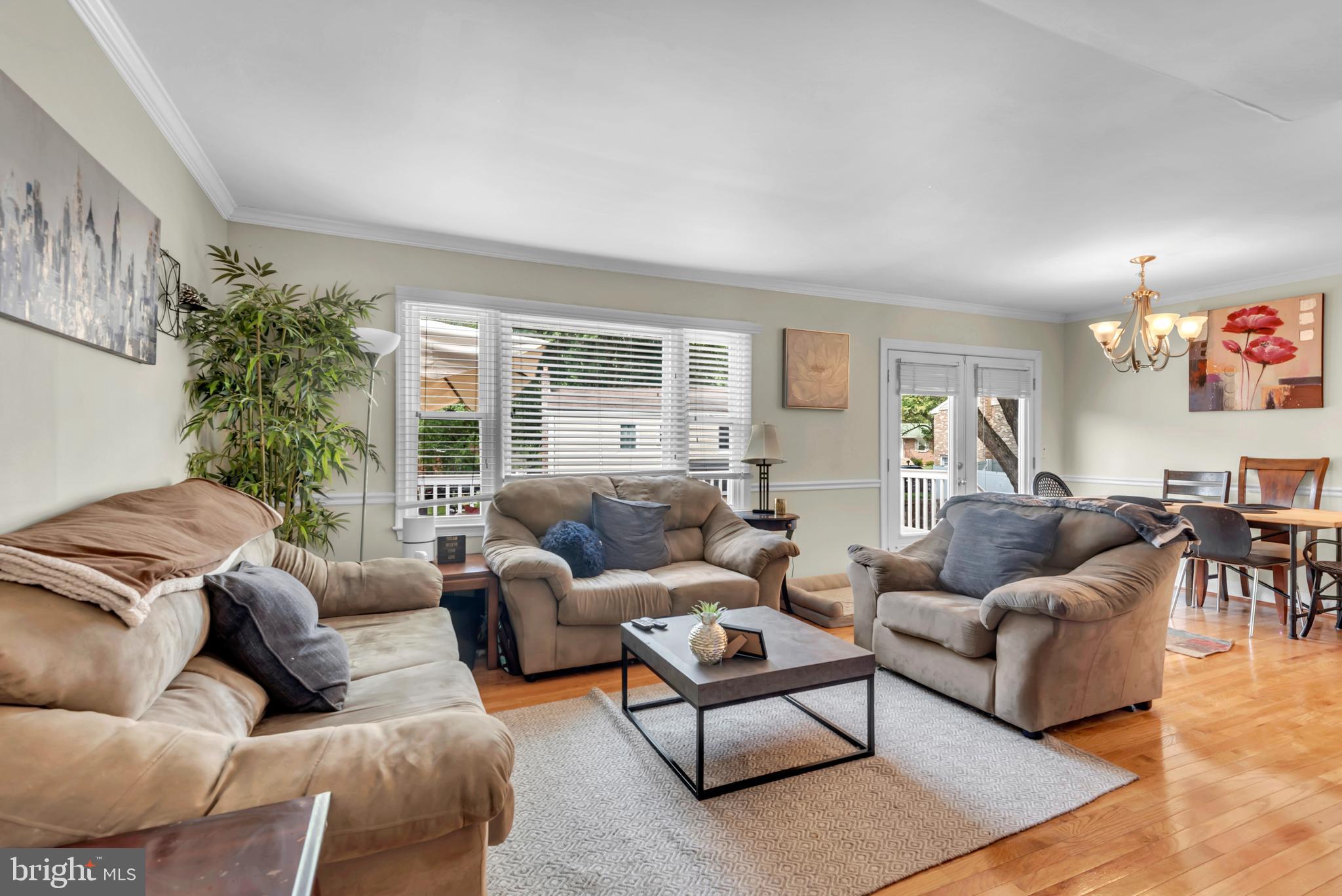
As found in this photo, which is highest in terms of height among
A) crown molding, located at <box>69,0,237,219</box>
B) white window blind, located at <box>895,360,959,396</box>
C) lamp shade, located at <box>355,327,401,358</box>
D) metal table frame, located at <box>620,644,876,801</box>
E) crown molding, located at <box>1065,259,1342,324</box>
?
crown molding, located at <box>1065,259,1342,324</box>

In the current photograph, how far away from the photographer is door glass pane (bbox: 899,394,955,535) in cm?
571

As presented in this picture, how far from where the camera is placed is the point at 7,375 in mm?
1547

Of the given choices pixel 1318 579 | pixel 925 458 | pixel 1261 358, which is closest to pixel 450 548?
pixel 925 458

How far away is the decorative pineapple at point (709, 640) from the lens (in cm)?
223

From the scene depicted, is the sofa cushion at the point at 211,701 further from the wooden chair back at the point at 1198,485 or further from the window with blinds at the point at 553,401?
the wooden chair back at the point at 1198,485

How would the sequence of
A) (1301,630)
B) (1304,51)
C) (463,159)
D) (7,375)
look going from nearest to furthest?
1. (7,375)
2. (1304,51)
3. (463,159)
4. (1301,630)

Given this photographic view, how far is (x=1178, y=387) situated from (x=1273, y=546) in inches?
63.7

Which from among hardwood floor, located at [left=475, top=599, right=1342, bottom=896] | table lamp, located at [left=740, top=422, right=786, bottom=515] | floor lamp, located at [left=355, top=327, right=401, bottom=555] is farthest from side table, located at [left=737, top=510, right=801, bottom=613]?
floor lamp, located at [left=355, top=327, right=401, bottom=555]

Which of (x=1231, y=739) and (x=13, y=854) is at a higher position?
(x=13, y=854)

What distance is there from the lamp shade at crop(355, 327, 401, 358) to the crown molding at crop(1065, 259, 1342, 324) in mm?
6078

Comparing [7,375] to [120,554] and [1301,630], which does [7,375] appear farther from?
[1301,630]

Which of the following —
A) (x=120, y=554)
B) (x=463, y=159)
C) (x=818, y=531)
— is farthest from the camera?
(x=818, y=531)

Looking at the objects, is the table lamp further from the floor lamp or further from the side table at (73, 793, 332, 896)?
the side table at (73, 793, 332, 896)

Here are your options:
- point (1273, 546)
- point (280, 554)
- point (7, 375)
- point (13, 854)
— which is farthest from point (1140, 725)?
point (7, 375)
